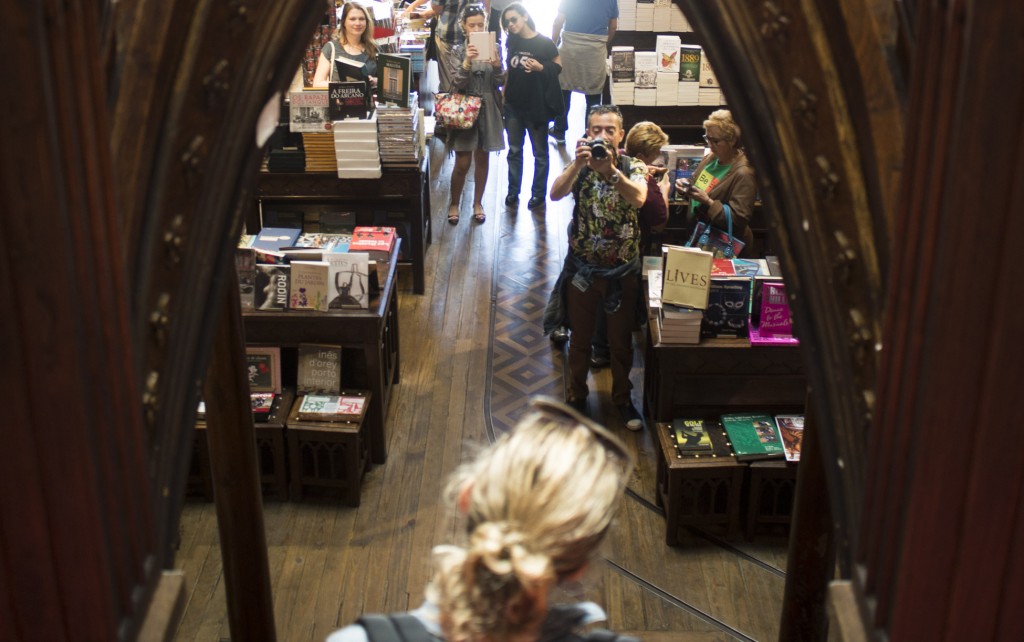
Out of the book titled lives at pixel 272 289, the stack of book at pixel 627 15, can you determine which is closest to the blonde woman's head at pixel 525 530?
the book titled lives at pixel 272 289

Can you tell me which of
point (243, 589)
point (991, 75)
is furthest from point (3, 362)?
point (243, 589)

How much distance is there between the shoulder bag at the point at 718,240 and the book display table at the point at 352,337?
1.66 m

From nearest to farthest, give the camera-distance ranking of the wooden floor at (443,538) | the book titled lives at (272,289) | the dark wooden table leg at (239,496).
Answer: the dark wooden table leg at (239,496), the wooden floor at (443,538), the book titled lives at (272,289)

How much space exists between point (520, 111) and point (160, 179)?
671 cm

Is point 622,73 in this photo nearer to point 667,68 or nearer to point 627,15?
point 667,68

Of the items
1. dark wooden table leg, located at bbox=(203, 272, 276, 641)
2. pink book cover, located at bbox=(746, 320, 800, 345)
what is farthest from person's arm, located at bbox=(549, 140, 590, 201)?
dark wooden table leg, located at bbox=(203, 272, 276, 641)

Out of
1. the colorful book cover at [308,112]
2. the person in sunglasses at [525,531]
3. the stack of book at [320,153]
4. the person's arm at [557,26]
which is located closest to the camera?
the person in sunglasses at [525,531]

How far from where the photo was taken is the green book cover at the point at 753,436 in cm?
476

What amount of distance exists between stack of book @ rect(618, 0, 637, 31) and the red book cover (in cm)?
374

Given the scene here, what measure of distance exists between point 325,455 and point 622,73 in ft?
13.0

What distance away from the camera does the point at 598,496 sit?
1.36 metres

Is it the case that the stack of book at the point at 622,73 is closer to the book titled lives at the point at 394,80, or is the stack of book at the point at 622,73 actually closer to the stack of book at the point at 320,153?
the book titled lives at the point at 394,80

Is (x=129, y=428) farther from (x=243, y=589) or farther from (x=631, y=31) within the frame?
(x=631, y=31)

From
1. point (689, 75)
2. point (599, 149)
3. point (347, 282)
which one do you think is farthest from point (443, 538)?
point (689, 75)
